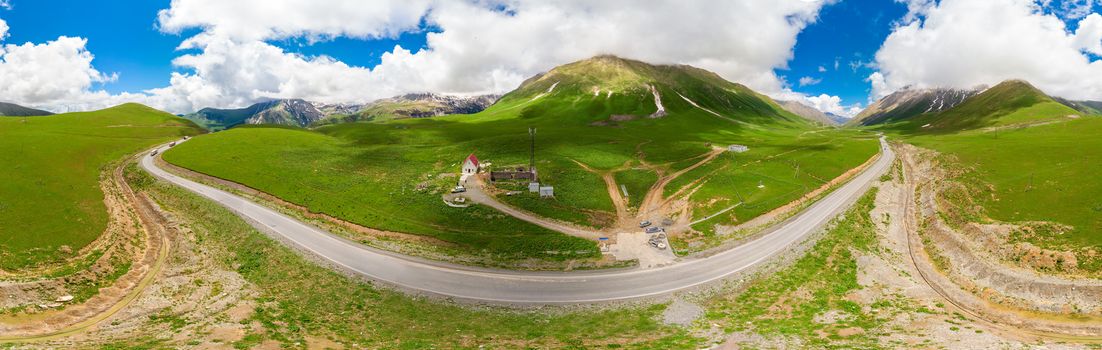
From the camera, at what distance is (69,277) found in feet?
122

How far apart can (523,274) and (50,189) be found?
74.3m

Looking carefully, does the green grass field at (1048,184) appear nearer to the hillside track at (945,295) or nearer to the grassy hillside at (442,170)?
the hillside track at (945,295)

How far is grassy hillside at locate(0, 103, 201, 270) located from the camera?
4219cm

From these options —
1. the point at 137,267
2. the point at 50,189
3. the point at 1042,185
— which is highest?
the point at 1042,185

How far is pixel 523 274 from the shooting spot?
46.8 metres

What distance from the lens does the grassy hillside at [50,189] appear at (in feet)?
138

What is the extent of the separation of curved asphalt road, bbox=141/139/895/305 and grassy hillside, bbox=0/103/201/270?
678 inches

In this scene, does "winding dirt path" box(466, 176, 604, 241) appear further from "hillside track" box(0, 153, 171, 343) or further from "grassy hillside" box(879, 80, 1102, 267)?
"grassy hillside" box(879, 80, 1102, 267)

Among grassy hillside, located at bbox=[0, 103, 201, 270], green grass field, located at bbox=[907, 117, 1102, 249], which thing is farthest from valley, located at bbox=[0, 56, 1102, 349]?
grassy hillside, located at bbox=[0, 103, 201, 270]

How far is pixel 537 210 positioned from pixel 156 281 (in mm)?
47392

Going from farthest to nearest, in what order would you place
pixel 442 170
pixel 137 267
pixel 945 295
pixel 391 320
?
pixel 442 170
pixel 137 267
pixel 945 295
pixel 391 320

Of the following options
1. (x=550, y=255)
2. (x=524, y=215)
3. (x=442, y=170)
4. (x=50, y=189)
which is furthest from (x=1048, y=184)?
(x=50, y=189)

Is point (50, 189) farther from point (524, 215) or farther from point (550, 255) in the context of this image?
point (550, 255)

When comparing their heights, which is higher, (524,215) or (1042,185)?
(1042,185)
